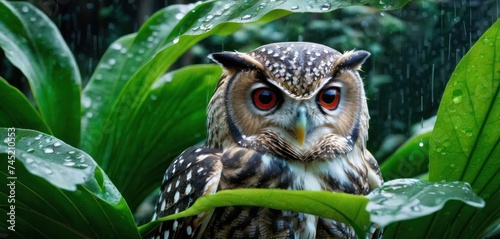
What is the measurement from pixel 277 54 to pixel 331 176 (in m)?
0.28

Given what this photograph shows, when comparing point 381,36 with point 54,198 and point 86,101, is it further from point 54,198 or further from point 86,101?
point 54,198

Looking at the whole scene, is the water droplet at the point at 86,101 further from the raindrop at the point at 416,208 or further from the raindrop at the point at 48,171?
the raindrop at the point at 416,208

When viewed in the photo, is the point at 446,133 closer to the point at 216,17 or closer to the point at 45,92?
the point at 216,17

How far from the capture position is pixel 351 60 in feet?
4.91

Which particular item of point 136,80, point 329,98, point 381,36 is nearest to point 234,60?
point 329,98

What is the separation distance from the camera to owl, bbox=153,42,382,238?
143 centimetres

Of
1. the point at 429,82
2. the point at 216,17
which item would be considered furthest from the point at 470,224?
the point at 429,82

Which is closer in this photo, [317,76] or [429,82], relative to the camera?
[317,76]

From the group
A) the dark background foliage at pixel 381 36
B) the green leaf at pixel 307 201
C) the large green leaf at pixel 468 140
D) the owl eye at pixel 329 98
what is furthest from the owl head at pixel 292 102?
the dark background foliage at pixel 381 36

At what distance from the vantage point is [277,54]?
1.46 metres

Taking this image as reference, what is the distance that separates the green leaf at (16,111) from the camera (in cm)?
165

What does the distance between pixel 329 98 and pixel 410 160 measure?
0.42m

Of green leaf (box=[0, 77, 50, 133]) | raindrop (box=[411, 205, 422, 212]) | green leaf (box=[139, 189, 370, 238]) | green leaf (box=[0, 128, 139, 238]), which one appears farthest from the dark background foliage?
raindrop (box=[411, 205, 422, 212])

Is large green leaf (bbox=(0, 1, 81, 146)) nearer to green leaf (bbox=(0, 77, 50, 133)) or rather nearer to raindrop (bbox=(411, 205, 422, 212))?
green leaf (bbox=(0, 77, 50, 133))
